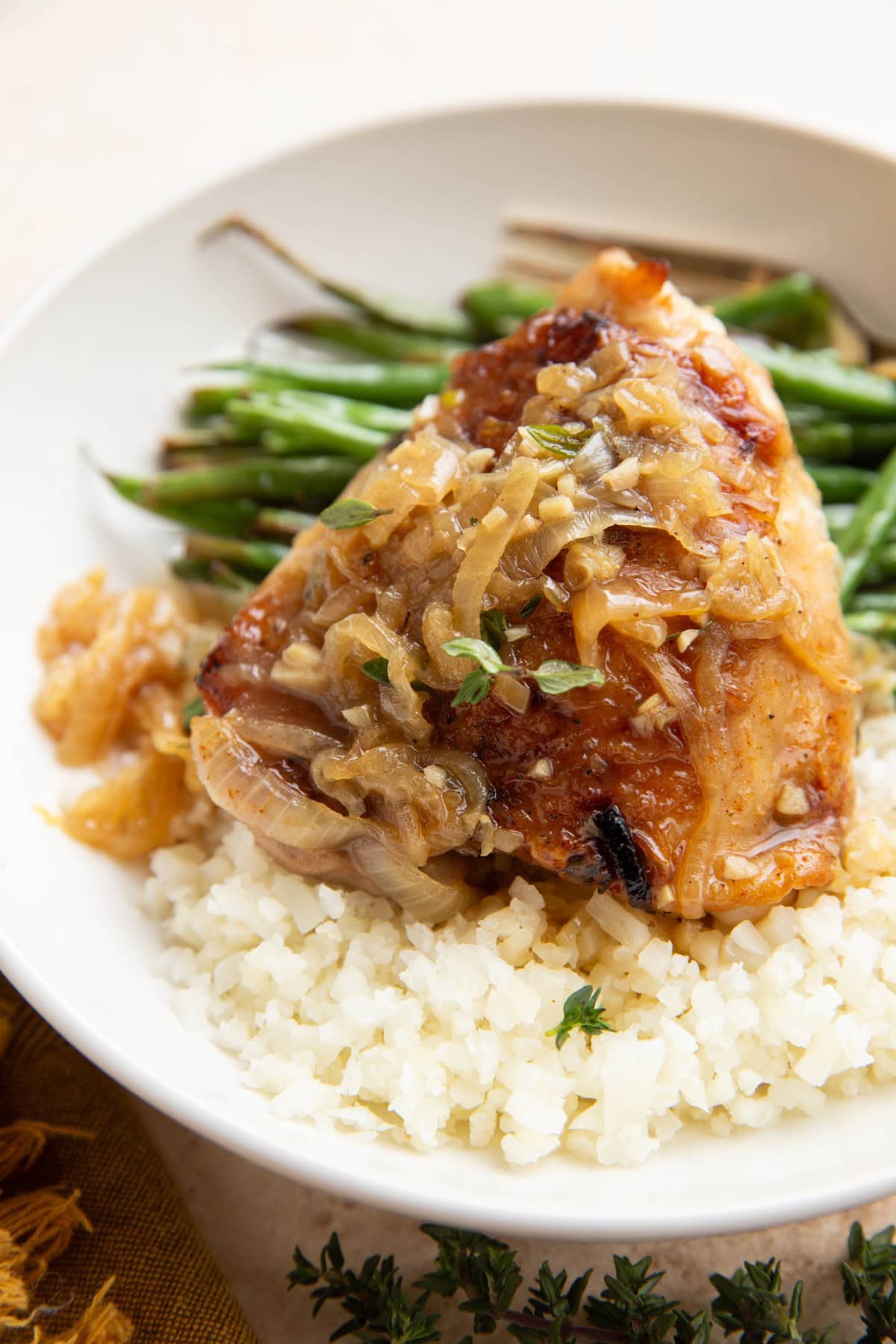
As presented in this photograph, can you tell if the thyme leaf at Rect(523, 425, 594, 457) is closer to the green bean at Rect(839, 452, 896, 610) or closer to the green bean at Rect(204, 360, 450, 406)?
the green bean at Rect(839, 452, 896, 610)

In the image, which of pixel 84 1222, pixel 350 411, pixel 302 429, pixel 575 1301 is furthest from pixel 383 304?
pixel 575 1301

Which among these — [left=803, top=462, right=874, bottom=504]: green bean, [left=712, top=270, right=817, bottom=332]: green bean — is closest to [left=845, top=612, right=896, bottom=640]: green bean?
[left=803, top=462, right=874, bottom=504]: green bean

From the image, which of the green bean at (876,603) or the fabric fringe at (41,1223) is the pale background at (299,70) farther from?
the fabric fringe at (41,1223)

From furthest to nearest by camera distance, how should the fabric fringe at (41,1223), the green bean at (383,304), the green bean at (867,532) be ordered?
the green bean at (383,304) → the green bean at (867,532) → the fabric fringe at (41,1223)

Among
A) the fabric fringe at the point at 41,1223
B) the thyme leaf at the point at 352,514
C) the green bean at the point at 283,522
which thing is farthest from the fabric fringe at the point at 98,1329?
the green bean at the point at 283,522

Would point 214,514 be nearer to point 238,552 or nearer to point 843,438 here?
point 238,552

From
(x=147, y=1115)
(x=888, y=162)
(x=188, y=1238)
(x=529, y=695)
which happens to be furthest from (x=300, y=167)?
(x=188, y=1238)
